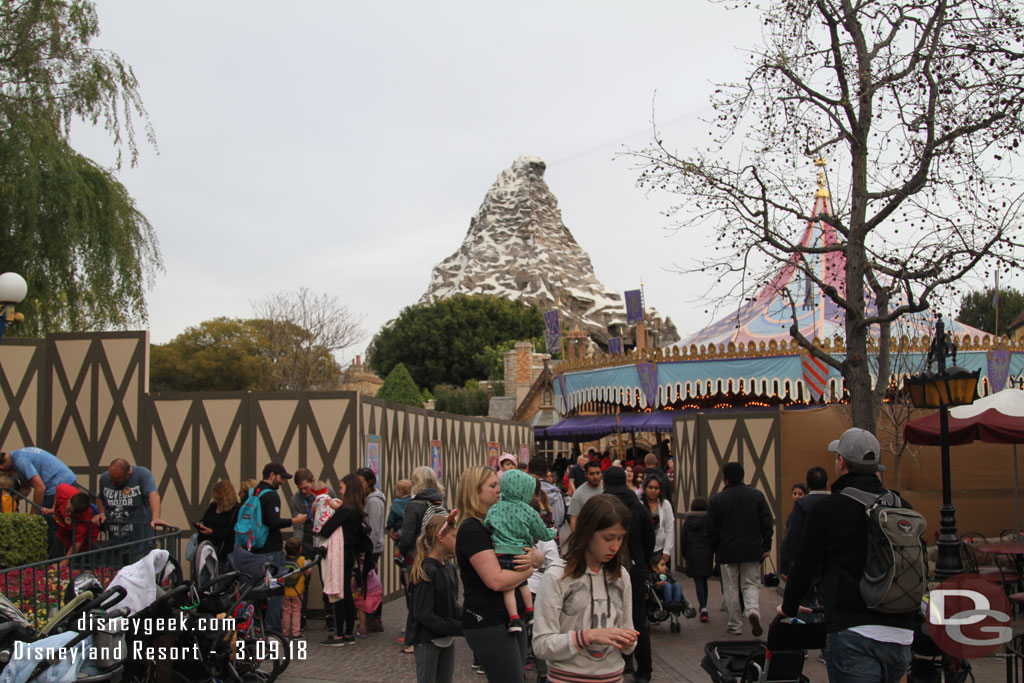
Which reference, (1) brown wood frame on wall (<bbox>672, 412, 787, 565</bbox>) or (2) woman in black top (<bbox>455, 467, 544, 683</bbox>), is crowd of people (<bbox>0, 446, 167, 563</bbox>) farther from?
(1) brown wood frame on wall (<bbox>672, 412, 787, 565</bbox>)

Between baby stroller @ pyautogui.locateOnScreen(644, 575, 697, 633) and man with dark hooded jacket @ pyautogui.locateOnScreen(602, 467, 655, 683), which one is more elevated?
man with dark hooded jacket @ pyautogui.locateOnScreen(602, 467, 655, 683)

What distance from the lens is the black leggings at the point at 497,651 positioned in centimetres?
488

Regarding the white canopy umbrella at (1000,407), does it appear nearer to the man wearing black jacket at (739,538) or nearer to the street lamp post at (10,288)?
the man wearing black jacket at (739,538)

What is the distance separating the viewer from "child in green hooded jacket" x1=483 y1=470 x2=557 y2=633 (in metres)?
5.21

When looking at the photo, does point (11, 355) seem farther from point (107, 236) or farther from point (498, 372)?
point (498, 372)

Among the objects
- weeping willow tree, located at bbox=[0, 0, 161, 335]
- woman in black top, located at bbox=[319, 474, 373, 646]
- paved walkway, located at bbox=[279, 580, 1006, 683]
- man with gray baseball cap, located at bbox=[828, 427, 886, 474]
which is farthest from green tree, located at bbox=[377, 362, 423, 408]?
man with gray baseball cap, located at bbox=[828, 427, 886, 474]

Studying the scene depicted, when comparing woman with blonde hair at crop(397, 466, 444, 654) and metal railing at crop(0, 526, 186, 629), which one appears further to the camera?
woman with blonde hair at crop(397, 466, 444, 654)

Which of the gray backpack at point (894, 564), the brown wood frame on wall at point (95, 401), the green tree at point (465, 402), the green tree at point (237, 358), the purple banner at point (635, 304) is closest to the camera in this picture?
the gray backpack at point (894, 564)

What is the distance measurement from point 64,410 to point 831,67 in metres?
10.1

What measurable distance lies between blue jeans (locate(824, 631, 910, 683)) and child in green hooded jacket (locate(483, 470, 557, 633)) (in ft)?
5.38

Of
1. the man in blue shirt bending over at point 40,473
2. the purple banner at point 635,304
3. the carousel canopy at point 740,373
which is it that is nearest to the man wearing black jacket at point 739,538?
the man in blue shirt bending over at point 40,473

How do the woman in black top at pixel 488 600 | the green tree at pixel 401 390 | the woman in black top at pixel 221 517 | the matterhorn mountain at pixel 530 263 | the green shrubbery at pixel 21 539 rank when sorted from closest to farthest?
the woman in black top at pixel 488 600, the green shrubbery at pixel 21 539, the woman in black top at pixel 221 517, the green tree at pixel 401 390, the matterhorn mountain at pixel 530 263

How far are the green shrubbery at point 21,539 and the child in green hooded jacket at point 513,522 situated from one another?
197 inches

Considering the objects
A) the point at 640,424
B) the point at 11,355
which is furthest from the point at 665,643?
the point at 640,424
